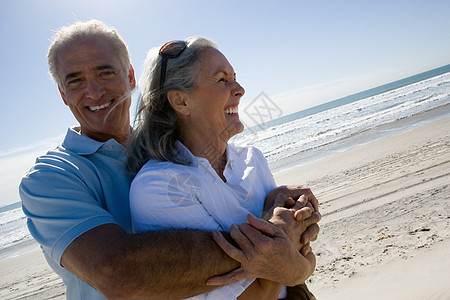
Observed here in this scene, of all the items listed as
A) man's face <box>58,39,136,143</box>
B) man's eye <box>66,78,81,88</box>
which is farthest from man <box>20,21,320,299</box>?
man's eye <box>66,78,81,88</box>

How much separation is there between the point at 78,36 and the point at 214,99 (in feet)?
3.67

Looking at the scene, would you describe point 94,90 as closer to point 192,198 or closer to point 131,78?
point 131,78

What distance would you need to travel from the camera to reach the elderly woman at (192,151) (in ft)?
5.65

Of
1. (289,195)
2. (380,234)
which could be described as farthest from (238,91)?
(380,234)

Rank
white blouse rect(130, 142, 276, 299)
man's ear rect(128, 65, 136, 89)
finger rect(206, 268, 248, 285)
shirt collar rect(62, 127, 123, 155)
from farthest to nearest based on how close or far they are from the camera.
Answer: man's ear rect(128, 65, 136, 89), shirt collar rect(62, 127, 123, 155), white blouse rect(130, 142, 276, 299), finger rect(206, 268, 248, 285)

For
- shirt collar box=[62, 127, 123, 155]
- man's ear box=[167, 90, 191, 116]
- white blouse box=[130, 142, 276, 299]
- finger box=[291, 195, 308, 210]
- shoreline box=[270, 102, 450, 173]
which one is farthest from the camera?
shoreline box=[270, 102, 450, 173]

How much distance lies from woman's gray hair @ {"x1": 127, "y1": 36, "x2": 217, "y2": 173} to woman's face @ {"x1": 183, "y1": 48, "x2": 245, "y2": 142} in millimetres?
55

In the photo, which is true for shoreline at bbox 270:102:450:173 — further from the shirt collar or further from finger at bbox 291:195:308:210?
the shirt collar

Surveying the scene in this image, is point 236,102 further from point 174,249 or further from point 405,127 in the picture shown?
point 405,127

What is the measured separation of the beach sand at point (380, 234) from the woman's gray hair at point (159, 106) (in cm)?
279

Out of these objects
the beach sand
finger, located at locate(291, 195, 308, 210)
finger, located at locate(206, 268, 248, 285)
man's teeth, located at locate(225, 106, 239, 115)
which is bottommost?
the beach sand

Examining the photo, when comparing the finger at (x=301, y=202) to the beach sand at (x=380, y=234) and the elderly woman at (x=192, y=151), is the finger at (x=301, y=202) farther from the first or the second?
the beach sand at (x=380, y=234)

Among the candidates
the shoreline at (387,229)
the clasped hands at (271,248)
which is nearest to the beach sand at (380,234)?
the shoreline at (387,229)

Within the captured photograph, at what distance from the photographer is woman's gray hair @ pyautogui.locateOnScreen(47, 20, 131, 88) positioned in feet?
7.75
